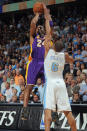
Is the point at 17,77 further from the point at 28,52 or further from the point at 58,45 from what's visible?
the point at 58,45

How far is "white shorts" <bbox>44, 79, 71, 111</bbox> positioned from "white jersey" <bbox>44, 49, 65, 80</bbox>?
11cm

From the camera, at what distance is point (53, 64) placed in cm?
508

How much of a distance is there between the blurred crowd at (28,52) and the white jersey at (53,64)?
0.49 metres

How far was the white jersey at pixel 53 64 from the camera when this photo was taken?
199 inches

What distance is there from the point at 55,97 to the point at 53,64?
0.55m

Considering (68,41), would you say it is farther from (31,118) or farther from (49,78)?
(49,78)

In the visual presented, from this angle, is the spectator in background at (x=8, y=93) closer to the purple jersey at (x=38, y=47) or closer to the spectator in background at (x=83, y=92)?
the spectator in background at (x=83, y=92)

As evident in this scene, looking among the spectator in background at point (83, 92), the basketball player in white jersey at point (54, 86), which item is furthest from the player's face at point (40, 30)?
the spectator in background at point (83, 92)

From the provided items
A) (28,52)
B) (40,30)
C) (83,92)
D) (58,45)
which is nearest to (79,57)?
(83,92)

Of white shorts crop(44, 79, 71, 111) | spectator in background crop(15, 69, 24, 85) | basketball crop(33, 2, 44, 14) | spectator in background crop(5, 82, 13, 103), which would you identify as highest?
basketball crop(33, 2, 44, 14)

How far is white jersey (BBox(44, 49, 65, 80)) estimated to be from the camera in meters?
5.07

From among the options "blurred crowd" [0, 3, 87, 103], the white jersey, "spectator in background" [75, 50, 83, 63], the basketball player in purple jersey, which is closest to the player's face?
the basketball player in purple jersey

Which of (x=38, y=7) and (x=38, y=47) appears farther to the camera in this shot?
(x=38, y=47)

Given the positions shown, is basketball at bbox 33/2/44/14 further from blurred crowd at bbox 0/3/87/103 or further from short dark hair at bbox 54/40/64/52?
short dark hair at bbox 54/40/64/52
